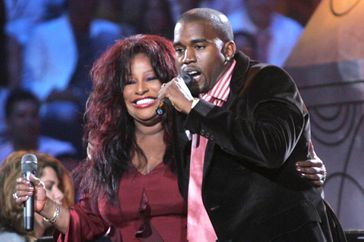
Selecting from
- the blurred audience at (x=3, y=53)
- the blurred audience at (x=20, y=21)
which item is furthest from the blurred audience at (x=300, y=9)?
the blurred audience at (x=3, y=53)

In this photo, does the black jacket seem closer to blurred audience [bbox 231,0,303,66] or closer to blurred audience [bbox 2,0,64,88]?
blurred audience [bbox 231,0,303,66]

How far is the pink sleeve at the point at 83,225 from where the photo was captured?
8.95ft

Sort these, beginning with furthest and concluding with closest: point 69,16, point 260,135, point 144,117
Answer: point 69,16
point 144,117
point 260,135

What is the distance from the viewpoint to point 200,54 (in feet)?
7.48

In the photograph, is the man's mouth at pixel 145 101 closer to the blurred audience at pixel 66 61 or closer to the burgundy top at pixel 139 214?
the burgundy top at pixel 139 214

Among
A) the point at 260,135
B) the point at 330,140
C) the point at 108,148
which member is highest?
the point at 260,135

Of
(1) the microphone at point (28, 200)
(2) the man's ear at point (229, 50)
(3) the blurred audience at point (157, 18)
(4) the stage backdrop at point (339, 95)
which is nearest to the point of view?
(2) the man's ear at point (229, 50)

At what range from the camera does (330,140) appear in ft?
14.5

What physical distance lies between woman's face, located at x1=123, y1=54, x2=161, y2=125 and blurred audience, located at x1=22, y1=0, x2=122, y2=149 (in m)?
1.97

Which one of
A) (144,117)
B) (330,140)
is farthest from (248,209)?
(330,140)

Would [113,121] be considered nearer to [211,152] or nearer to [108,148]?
[108,148]

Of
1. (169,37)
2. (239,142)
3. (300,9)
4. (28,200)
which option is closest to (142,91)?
(28,200)

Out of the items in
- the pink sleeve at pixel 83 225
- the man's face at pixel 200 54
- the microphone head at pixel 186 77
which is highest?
the man's face at pixel 200 54

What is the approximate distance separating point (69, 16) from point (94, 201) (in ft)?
7.61
